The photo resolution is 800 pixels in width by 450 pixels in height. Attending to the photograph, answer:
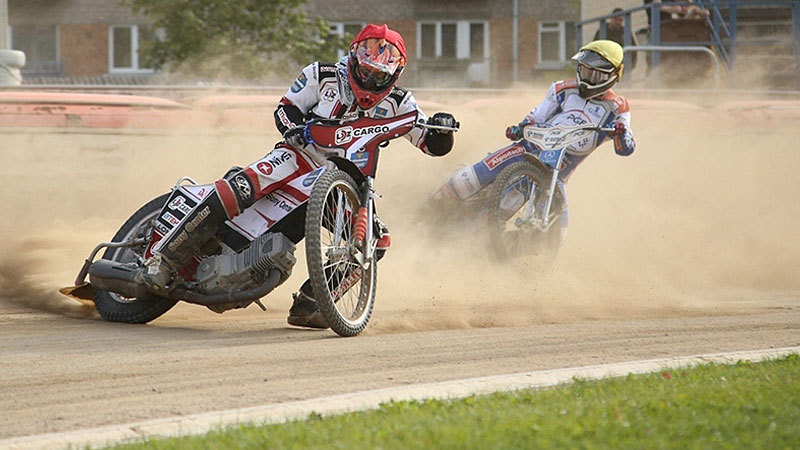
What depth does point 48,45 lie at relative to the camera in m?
41.4

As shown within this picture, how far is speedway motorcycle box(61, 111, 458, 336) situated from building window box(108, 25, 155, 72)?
112 ft

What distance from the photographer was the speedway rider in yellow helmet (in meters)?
10.6

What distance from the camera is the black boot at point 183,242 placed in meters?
7.35

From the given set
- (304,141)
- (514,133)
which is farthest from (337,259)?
(514,133)

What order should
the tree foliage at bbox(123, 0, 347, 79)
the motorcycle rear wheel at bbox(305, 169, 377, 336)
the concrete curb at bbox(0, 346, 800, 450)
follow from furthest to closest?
the tree foliage at bbox(123, 0, 347, 79)
the motorcycle rear wheel at bbox(305, 169, 377, 336)
the concrete curb at bbox(0, 346, 800, 450)

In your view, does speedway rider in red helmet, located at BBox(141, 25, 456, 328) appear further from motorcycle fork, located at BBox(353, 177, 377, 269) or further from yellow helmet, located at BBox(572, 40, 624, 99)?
yellow helmet, located at BBox(572, 40, 624, 99)

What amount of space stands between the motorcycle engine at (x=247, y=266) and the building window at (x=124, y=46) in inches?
1359

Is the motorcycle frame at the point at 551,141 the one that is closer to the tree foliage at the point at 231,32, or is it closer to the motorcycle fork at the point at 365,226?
the motorcycle fork at the point at 365,226

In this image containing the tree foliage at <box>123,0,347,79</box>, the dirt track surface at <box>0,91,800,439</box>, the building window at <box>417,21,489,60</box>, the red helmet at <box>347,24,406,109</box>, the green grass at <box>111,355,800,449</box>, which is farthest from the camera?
the building window at <box>417,21,489,60</box>

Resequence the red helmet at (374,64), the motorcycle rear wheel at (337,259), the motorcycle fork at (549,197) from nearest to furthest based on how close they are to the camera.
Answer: the motorcycle rear wheel at (337,259) < the red helmet at (374,64) < the motorcycle fork at (549,197)

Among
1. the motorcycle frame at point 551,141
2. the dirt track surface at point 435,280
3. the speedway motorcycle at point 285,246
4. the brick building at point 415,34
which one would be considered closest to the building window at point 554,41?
the brick building at point 415,34

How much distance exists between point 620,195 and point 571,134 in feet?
11.0

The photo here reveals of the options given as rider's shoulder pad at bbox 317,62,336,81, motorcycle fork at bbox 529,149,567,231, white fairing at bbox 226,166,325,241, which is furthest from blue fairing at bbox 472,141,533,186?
white fairing at bbox 226,166,325,241

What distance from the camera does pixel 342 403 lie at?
5188mm
